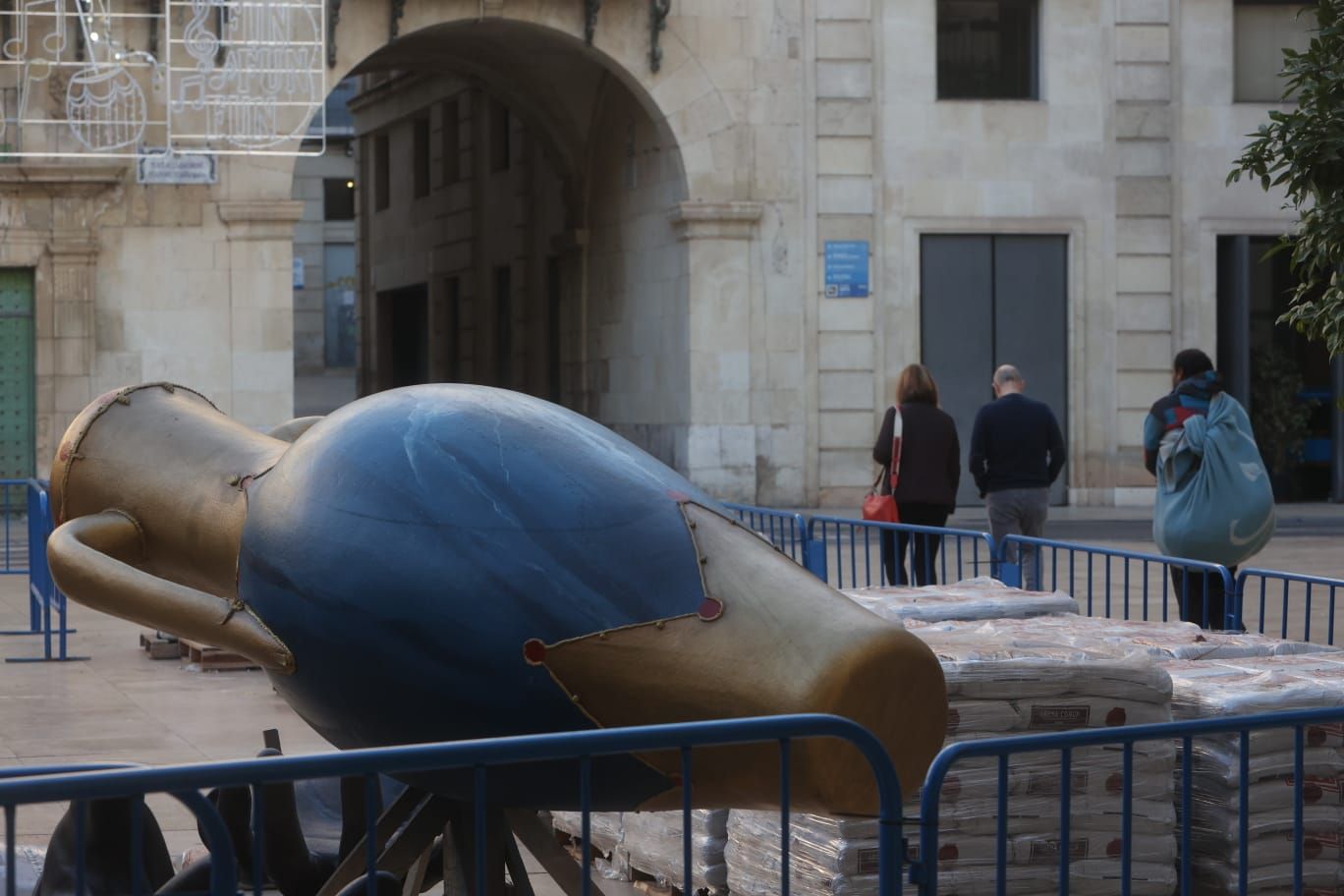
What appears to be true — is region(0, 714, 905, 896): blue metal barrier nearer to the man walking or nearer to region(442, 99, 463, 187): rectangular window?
the man walking

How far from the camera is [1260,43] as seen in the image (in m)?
25.1

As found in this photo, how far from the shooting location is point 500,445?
4.38 meters

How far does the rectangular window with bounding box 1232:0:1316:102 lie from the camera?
82.1 ft

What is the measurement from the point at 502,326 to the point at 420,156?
5.34m

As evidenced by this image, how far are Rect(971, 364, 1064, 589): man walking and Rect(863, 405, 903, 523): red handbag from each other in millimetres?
464

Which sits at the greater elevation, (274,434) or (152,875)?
(274,434)

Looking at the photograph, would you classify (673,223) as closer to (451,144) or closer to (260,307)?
(260,307)

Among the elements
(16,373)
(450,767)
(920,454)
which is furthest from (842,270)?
(450,767)

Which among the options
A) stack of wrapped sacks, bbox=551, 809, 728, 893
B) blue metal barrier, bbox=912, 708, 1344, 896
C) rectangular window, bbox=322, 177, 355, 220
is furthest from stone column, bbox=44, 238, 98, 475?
rectangular window, bbox=322, 177, 355, 220

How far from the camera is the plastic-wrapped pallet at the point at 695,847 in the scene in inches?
250

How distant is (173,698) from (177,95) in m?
12.7

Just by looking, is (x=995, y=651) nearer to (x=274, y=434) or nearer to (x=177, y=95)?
(x=274, y=434)

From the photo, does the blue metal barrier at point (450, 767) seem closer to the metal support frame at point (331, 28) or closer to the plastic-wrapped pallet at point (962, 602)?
the plastic-wrapped pallet at point (962, 602)

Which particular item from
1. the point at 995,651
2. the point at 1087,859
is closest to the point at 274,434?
the point at 995,651
